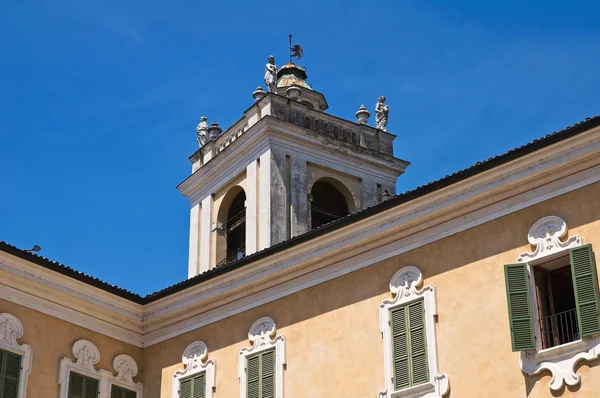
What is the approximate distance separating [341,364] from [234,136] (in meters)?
17.6

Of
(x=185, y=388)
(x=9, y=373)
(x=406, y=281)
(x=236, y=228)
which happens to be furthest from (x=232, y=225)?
(x=406, y=281)

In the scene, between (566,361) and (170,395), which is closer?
(566,361)

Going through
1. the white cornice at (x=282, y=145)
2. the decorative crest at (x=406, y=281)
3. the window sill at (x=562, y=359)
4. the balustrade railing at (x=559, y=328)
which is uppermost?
the white cornice at (x=282, y=145)

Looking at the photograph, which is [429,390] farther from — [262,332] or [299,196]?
[299,196]

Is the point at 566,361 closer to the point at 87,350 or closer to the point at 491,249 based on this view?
the point at 491,249

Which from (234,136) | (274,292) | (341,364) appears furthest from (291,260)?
(234,136)

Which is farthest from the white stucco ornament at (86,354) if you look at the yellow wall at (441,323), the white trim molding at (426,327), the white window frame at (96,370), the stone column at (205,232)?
the stone column at (205,232)

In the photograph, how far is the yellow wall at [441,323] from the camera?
22688 millimetres

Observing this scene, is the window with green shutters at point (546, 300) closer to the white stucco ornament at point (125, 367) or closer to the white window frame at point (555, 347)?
the white window frame at point (555, 347)

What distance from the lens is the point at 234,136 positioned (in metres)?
41.7

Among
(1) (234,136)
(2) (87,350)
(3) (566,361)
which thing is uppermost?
(1) (234,136)

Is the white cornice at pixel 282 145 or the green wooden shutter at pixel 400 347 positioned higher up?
the white cornice at pixel 282 145

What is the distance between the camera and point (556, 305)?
2298cm

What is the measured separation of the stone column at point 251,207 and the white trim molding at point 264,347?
1198cm
